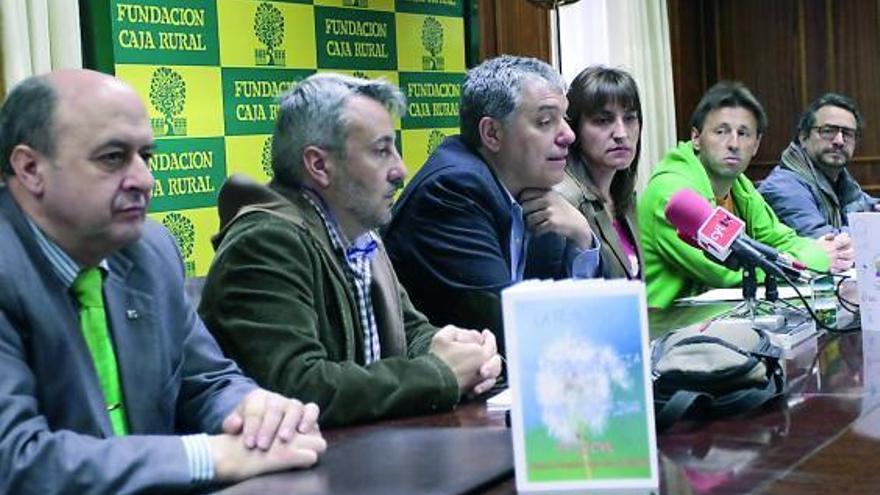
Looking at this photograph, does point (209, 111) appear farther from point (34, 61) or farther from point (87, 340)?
point (87, 340)

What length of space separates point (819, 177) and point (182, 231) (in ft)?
8.68

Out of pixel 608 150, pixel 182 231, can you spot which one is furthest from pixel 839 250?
pixel 182 231

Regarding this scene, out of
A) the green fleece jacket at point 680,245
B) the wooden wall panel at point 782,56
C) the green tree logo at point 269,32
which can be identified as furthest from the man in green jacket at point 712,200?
the wooden wall panel at point 782,56

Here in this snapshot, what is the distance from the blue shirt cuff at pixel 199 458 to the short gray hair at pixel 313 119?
837 millimetres

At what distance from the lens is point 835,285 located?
3.05 meters

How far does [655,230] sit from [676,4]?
12.0 feet

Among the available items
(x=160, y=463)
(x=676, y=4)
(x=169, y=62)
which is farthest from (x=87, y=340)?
(x=676, y=4)

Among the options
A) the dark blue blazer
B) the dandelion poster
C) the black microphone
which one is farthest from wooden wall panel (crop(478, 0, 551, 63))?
the dandelion poster

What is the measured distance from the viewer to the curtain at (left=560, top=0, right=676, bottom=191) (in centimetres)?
634

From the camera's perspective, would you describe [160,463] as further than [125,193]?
No

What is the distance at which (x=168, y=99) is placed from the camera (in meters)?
3.85

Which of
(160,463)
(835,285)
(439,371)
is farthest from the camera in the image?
(835,285)

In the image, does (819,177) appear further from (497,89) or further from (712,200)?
(497,89)

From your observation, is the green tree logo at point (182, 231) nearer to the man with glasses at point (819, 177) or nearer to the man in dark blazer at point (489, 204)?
the man in dark blazer at point (489, 204)
